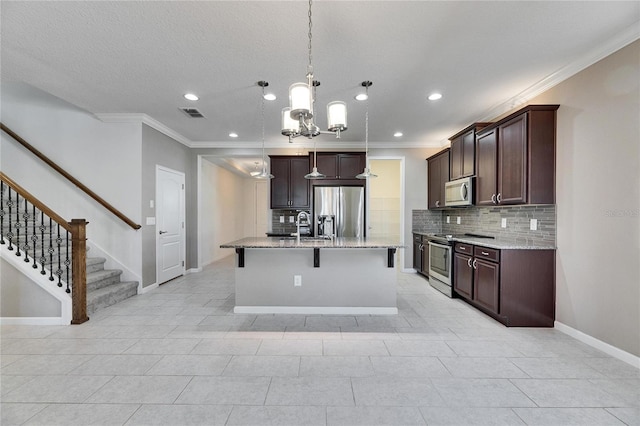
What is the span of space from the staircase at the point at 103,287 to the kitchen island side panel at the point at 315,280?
1.75m

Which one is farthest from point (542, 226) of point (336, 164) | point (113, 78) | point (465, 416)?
point (113, 78)

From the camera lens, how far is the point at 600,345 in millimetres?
2451

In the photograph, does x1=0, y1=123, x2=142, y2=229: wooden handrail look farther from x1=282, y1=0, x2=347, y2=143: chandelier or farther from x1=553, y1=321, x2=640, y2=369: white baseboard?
x1=553, y1=321, x2=640, y2=369: white baseboard

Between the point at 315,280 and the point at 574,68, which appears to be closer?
the point at 574,68

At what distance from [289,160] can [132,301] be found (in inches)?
135

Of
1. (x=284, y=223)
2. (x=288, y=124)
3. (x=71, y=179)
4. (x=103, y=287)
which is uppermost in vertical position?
(x=288, y=124)

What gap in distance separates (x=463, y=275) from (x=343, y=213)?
2268 millimetres

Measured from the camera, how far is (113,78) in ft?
9.84

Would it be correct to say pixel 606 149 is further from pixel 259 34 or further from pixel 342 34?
pixel 259 34

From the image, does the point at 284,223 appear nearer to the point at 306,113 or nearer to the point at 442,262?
the point at 442,262

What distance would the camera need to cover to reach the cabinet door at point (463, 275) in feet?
11.8

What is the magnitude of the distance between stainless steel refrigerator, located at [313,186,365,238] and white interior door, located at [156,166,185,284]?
2.59 meters

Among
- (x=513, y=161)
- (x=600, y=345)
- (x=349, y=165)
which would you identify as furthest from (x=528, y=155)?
(x=349, y=165)

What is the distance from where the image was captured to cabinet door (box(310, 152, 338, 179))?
5.30 meters
